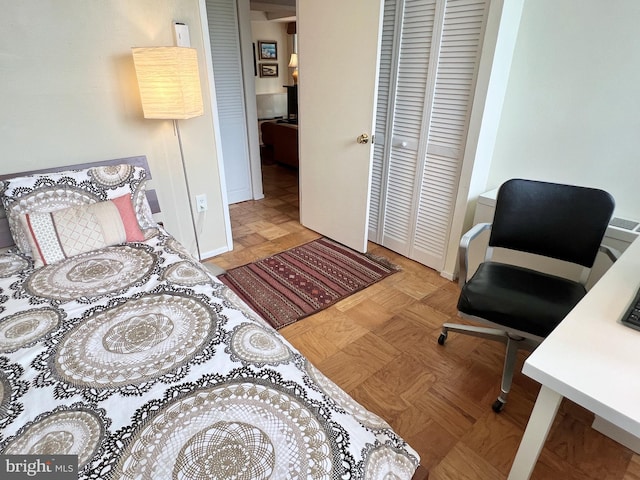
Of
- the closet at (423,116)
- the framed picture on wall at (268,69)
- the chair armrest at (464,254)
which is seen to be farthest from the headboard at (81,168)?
the framed picture on wall at (268,69)

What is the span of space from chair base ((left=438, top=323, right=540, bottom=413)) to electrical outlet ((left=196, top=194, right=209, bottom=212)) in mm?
1833

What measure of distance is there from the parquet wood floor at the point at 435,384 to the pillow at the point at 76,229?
1031 mm

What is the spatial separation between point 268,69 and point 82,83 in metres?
5.92

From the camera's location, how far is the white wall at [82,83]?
1.72 metres

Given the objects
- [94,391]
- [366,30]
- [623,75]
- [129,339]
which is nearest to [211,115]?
[366,30]

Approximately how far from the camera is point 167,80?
186cm

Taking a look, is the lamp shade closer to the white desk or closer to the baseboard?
the baseboard

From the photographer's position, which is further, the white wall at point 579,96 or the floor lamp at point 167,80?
the floor lamp at point 167,80

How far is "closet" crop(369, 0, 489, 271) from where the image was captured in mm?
2043

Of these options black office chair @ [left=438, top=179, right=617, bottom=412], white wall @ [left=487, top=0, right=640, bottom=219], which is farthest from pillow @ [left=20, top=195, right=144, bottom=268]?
white wall @ [left=487, top=0, right=640, bottom=219]

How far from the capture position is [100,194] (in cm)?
186

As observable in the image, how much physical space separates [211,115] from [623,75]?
231 cm

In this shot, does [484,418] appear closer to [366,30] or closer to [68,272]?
[68,272]

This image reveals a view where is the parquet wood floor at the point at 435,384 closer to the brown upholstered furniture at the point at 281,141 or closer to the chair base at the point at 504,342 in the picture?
the chair base at the point at 504,342
